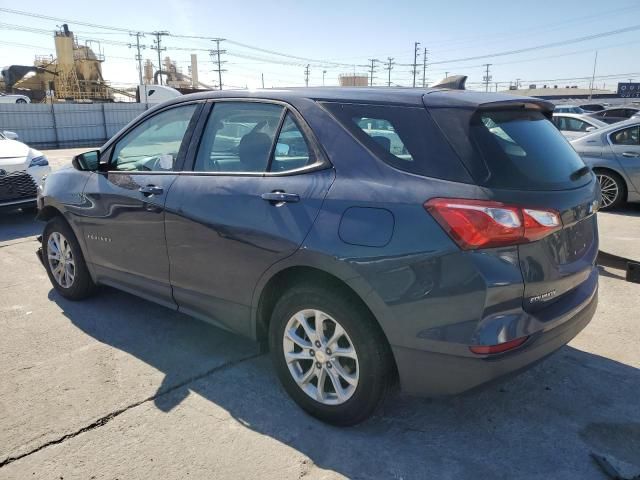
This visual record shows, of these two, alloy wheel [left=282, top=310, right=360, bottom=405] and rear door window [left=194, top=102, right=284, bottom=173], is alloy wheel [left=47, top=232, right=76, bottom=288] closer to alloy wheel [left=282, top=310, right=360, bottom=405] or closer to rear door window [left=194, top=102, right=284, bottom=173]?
rear door window [left=194, top=102, right=284, bottom=173]

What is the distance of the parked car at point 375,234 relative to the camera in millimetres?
2309

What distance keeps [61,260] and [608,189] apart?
26.7 feet

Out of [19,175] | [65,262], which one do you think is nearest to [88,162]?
[65,262]

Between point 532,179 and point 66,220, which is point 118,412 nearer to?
point 66,220

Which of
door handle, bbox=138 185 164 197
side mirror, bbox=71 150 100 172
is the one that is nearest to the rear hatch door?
door handle, bbox=138 185 164 197

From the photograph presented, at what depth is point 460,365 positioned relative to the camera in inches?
92.0

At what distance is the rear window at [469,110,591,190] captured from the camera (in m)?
2.40

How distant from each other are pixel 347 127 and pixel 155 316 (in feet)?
8.34

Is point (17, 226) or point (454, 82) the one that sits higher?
point (454, 82)

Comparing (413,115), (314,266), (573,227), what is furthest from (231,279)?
(573,227)

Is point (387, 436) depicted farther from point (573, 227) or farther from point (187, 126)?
point (187, 126)

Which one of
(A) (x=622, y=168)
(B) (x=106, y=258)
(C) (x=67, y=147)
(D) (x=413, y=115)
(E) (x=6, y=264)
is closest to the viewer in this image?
(D) (x=413, y=115)

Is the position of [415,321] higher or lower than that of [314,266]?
lower

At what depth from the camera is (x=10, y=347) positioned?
380cm
